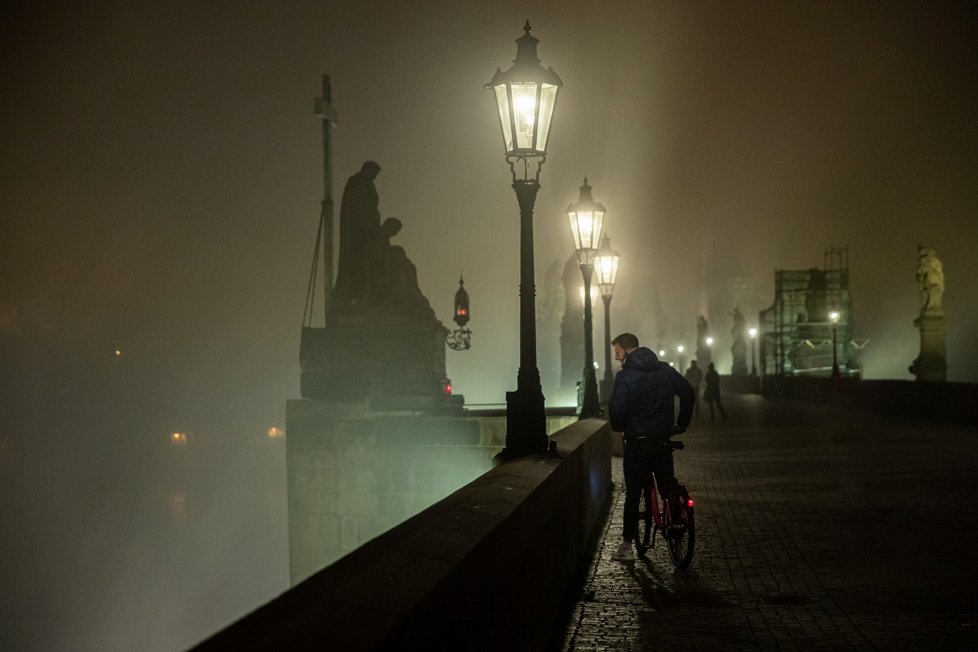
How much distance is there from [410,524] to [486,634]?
1.75 ft

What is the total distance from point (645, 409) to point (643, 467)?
50cm

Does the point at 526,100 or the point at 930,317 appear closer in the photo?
the point at 526,100

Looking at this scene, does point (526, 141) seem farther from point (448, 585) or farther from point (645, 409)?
point (448, 585)

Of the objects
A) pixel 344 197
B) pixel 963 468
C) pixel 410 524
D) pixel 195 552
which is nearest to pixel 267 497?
pixel 195 552

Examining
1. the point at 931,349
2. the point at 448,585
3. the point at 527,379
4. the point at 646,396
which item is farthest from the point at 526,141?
the point at 931,349

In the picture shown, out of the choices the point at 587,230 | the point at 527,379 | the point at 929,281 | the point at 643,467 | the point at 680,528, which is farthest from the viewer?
the point at 929,281

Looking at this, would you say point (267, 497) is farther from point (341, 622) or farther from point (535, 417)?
point (341, 622)

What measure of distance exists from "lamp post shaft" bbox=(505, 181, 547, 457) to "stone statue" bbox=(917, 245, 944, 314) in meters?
22.5

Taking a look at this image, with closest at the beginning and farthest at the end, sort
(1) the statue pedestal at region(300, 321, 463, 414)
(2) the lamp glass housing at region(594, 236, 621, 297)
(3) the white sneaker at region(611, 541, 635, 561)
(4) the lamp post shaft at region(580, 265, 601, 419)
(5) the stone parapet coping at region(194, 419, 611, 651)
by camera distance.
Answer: (5) the stone parapet coping at region(194, 419, 611, 651) → (3) the white sneaker at region(611, 541, 635, 561) → (4) the lamp post shaft at region(580, 265, 601, 419) → (2) the lamp glass housing at region(594, 236, 621, 297) → (1) the statue pedestal at region(300, 321, 463, 414)

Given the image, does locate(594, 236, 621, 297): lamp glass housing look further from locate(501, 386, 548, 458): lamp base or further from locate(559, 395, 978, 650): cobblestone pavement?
locate(501, 386, 548, 458): lamp base

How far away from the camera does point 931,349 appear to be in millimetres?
30031

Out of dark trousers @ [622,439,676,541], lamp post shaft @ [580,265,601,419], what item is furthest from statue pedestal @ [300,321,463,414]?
dark trousers @ [622,439,676,541]

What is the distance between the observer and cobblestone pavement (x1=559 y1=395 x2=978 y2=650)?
613 cm

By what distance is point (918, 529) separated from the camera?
9.85 meters
